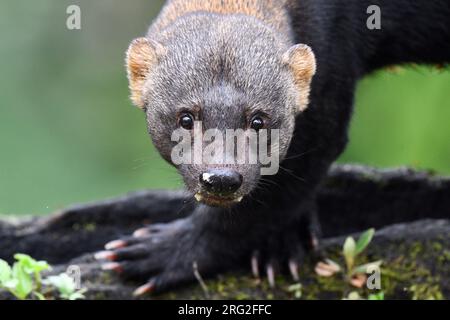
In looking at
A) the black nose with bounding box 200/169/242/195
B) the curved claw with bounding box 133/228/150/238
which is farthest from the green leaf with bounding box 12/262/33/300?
the curved claw with bounding box 133/228/150/238

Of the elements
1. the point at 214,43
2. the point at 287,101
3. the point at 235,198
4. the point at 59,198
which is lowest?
the point at 59,198

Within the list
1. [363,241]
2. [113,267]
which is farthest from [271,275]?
[113,267]

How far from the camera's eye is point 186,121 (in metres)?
4.70


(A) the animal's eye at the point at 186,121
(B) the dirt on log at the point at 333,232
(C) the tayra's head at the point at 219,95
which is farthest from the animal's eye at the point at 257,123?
(B) the dirt on log at the point at 333,232

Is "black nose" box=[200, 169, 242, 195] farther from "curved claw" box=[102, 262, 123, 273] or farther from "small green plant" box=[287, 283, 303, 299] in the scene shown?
"curved claw" box=[102, 262, 123, 273]

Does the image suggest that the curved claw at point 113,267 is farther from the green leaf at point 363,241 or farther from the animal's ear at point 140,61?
the green leaf at point 363,241

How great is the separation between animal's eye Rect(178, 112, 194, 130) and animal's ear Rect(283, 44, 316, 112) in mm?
611

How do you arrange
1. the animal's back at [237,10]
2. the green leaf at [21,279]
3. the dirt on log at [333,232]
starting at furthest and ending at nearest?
the dirt on log at [333,232]
the animal's back at [237,10]
the green leaf at [21,279]

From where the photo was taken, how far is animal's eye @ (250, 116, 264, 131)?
466 centimetres

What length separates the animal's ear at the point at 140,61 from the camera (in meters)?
4.97

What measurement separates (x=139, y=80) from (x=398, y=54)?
2152 millimetres
